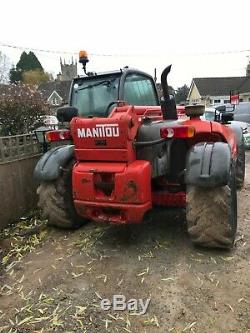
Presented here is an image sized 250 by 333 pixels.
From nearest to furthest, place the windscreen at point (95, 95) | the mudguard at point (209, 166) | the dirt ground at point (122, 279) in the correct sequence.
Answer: the dirt ground at point (122, 279) → the mudguard at point (209, 166) → the windscreen at point (95, 95)

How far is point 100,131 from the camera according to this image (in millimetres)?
3986

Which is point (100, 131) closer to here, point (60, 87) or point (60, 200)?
point (60, 200)

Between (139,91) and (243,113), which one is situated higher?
(139,91)

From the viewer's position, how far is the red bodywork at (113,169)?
153 inches

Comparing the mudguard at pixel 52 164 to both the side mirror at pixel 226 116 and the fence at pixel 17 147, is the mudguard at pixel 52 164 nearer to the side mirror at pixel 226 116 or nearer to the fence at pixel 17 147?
the fence at pixel 17 147

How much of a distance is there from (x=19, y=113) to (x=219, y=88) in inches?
1619

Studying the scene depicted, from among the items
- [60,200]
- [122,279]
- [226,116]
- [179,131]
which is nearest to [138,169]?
[179,131]

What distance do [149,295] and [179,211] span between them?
217 centimetres

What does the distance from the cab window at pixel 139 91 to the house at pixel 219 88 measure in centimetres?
4021

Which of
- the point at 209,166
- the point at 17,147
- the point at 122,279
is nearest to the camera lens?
the point at 122,279

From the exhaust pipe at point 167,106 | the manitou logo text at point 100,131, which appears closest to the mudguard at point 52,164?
the manitou logo text at point 100,131

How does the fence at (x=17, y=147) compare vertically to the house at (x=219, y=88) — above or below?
above

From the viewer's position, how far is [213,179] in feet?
12.2

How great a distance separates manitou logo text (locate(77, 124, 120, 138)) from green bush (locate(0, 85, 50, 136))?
590 centimetres
